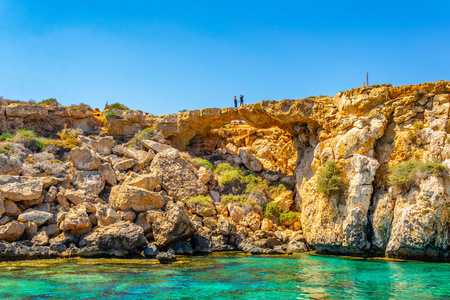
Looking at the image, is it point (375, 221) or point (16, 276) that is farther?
point (375, 221)

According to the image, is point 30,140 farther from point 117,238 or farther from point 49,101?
point 117,238

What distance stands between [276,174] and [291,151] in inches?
78.5

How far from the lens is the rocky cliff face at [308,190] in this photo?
50.7 feet

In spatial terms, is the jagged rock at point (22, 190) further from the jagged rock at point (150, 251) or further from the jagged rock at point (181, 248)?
the jagged rock at point (181, 248)

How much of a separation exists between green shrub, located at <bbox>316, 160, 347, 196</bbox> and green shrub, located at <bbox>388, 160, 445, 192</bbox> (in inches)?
78.8

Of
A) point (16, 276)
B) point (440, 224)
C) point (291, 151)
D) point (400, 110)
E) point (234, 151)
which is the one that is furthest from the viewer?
point (234, 151)

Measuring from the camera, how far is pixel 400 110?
56.7ft

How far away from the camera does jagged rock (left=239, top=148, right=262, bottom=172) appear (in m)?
25.3

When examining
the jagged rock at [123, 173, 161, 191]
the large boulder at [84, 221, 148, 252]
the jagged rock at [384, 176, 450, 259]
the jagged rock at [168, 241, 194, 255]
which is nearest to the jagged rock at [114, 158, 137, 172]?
the jagged rock at [123, 173, 161, 191]

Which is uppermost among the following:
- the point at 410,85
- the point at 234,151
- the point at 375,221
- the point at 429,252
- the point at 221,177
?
the point at 410,85

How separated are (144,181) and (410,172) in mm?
11770

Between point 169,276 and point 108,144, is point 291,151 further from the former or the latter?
point 169,276

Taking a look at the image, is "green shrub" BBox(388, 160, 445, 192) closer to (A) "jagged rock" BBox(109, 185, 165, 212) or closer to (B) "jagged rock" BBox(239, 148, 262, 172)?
(B) "jagged rock" BBox(239, 148, 262, 172)

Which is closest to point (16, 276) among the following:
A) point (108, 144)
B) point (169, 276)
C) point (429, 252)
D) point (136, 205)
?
point (169, 276)
